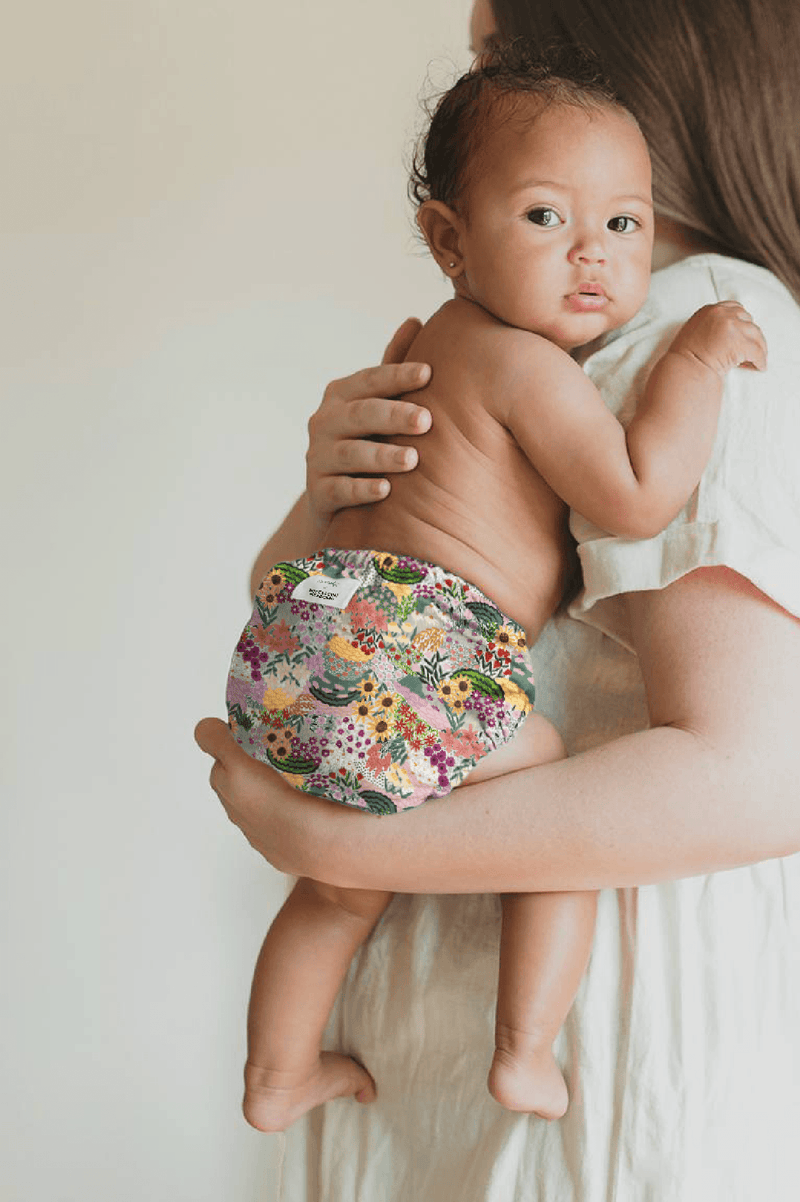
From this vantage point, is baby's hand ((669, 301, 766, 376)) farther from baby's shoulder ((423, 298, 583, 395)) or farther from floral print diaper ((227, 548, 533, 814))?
floral print diaper ((227, 548, 533, 814))

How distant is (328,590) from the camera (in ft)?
2.90

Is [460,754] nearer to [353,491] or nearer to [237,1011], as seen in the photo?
[353,491]

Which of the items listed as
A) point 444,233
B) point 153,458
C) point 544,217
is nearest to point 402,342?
point 444,233

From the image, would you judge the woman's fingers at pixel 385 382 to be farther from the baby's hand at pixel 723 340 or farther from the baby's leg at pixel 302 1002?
the baby's leg at pixel 302 1002

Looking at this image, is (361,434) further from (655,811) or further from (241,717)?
(655,811)

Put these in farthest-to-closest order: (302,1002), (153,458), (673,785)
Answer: (153,458)
(302,1002)
(673,785)

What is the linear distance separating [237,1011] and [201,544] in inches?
27.4

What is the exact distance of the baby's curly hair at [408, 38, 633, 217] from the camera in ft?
3.03

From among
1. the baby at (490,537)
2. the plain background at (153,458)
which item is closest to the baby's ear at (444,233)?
the baby at (490,537)

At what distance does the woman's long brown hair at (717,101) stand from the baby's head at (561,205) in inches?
1.2

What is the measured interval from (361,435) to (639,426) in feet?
0.78

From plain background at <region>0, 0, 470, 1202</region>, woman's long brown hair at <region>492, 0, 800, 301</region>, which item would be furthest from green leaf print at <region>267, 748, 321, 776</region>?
plain background at <region>0, 0, 470, 1202</region>

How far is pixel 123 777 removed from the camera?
6.28 ft

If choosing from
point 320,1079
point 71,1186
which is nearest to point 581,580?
point 320,1079
